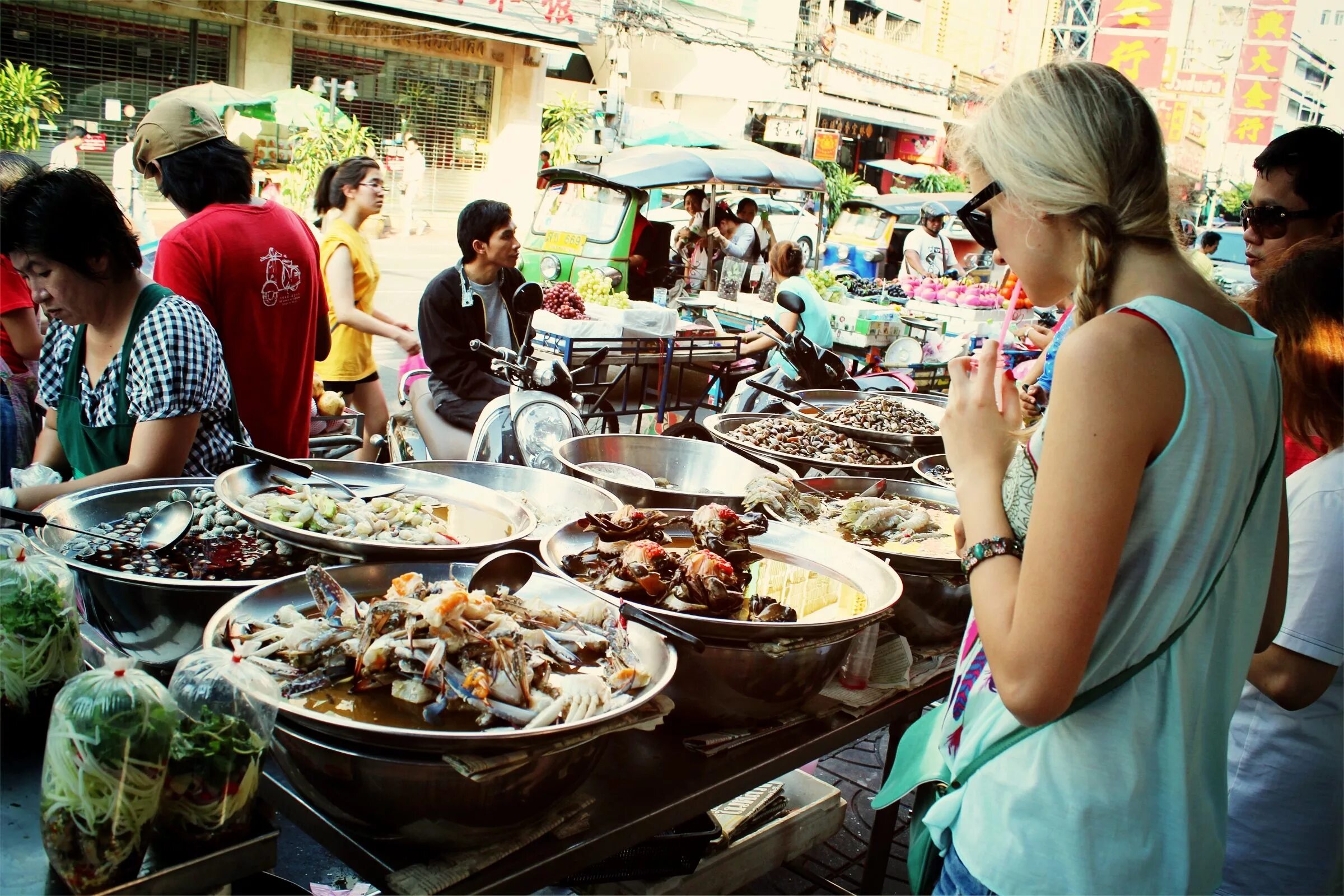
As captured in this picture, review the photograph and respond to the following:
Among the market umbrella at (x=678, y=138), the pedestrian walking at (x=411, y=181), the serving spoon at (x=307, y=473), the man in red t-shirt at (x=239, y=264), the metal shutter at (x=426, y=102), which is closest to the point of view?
the serving spoon at (x=307, y=473)

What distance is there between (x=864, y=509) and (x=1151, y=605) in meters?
1.38

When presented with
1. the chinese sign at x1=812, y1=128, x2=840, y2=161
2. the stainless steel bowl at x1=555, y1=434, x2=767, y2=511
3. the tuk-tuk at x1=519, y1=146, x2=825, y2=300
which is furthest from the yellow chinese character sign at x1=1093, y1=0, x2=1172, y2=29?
the chinese sign at x1=812, y1=128, x2=840, y2=161

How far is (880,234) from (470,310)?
15241 millimetres

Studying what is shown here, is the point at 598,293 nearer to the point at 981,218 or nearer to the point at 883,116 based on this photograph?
the point at 981,218

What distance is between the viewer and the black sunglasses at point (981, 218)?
4.63 ft

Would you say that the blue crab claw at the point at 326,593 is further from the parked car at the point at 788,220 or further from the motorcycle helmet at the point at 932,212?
the parked car at the point at 788,220

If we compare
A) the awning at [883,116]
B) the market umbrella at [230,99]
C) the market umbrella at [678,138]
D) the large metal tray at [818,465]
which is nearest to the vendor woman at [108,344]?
the large metal tray at [818,465]

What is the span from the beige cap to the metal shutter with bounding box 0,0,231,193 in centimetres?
1301

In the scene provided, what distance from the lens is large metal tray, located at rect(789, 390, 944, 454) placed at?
347cm

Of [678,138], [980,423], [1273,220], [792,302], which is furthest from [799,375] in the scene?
[678,138]

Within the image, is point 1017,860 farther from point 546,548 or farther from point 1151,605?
point 546,548

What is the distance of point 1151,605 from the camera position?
1.28 meters

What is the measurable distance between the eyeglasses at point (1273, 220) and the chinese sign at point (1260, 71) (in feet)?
18.9

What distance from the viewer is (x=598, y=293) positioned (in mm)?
7984
